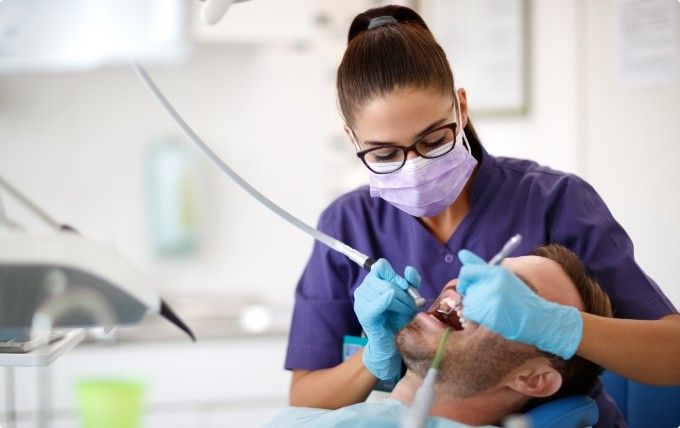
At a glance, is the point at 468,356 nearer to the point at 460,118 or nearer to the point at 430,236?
the point at 430,236

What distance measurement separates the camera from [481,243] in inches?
62.4

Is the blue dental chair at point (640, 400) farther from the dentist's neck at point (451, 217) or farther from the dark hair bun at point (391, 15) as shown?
the dark hair bun at point (391, 15)

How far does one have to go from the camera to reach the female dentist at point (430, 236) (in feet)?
4.21

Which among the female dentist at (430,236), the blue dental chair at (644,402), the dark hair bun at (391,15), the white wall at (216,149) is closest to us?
the female dentist at (430,236)

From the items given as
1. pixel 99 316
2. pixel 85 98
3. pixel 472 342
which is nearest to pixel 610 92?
pixel 472 342

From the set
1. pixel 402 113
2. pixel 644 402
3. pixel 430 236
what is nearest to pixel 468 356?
pixel 430 236

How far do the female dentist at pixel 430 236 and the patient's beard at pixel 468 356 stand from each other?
1.9 inches

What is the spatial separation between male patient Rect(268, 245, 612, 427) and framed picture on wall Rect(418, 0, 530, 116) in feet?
4.84

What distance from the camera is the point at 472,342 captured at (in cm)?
138

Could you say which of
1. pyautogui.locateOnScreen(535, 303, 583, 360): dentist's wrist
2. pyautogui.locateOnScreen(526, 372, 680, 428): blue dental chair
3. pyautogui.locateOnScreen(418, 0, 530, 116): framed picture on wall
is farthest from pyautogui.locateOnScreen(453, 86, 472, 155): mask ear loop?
pyautogui.locateOnScreen(418, 0, 530, 116): framed picture on wall

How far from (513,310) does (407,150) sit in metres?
0.39

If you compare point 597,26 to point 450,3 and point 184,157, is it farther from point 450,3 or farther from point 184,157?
point 184,157

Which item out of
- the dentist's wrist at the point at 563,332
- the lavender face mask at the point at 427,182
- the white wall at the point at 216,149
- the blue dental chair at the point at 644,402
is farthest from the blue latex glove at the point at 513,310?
the white wall at the point at 216,149

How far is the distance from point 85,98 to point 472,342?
2.35 meters
